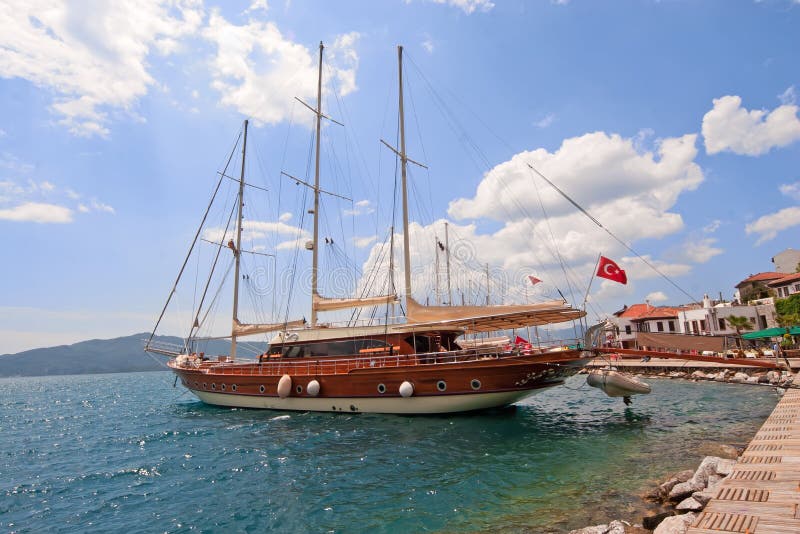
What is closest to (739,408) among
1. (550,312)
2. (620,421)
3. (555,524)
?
(620,421)

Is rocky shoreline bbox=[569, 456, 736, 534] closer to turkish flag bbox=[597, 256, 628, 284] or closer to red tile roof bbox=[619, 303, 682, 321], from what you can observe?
turkish flag bbox=[597, 256, 628, 284]

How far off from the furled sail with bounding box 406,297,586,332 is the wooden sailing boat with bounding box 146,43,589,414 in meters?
0.04

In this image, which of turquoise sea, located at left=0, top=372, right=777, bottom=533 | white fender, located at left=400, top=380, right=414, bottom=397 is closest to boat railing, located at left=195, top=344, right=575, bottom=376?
white fender, located at left=400, top=380, right=414, bottom=397

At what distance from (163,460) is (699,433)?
19442 mm

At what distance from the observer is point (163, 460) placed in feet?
48.1

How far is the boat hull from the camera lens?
17.9 m

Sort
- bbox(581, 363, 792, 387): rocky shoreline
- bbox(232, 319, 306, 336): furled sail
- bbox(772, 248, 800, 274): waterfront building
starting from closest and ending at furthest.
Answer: bbox(581, 363, 792, 387): rocky shoreline, bbox(232, 319, 306, 336): furled sail, bbox(772, 248, 800, 274): waterfront building

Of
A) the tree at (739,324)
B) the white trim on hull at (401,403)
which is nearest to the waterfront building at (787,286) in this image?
the tree at (739,324)

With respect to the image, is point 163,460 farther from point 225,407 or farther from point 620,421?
point 620,421

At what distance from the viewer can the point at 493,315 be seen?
17828mm

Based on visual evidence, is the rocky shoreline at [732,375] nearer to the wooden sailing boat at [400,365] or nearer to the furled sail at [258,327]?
the wooden sailing boat at [400,365]

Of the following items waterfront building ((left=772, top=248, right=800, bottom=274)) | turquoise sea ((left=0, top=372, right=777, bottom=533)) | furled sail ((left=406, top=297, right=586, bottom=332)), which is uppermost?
waterfront building ((left=772, top=248, right=800, bottom=274))

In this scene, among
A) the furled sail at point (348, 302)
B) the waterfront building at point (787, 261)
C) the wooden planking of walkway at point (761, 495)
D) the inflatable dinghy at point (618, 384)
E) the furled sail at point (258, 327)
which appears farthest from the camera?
the waterfront building at point (787, 261)

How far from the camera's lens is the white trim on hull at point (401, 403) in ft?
60.4
